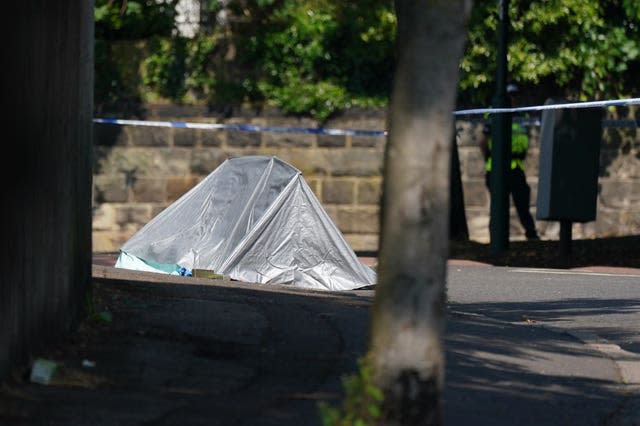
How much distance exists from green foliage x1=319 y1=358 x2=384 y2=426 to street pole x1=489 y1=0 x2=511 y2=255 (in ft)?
41.4

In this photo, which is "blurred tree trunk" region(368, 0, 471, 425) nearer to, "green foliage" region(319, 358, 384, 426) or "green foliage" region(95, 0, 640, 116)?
"green foliage" region(319, 358, 384, 426)

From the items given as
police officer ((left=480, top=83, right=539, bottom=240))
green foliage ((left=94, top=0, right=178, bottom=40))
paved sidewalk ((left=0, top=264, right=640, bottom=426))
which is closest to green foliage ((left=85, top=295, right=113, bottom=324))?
paved sidewalk ((left=0, top=264, right=640, bottom=426))

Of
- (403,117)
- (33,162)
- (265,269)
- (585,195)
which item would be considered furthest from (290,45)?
(403,117)

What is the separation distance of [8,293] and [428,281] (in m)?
2.15

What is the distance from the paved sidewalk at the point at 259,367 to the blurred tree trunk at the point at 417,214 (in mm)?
950

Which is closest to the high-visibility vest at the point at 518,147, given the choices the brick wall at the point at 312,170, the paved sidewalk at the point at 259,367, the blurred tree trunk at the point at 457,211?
the brick wall at the point at 312,170

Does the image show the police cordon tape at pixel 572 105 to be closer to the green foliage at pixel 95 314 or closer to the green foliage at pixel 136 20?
the green foliage at pixel 136 20

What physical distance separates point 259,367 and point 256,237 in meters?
5.87

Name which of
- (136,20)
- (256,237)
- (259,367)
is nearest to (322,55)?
(136,20)

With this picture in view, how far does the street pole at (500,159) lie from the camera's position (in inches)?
701

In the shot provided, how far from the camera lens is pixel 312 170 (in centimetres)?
1962

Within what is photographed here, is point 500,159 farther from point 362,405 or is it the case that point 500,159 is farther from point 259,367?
point 362,405

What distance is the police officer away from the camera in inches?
763

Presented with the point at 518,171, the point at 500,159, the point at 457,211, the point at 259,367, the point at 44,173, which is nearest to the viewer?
the point at 44,173
